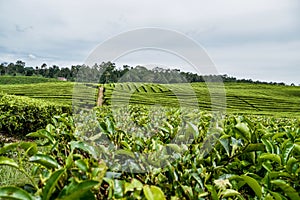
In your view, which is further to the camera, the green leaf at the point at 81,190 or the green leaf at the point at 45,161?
the green leaf at the point at 45,161

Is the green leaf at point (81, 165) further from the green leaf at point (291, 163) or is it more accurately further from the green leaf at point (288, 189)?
the green leaf at point (291, 163)

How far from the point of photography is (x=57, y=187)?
0.76 meters

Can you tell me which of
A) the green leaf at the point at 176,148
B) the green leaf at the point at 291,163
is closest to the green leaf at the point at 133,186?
the green leaf at the point at 176,148

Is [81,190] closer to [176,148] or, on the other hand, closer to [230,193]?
[230,193]

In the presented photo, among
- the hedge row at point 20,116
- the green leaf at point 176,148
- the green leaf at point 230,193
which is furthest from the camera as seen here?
the hedge row at point 20,116

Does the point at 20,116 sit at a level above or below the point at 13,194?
below

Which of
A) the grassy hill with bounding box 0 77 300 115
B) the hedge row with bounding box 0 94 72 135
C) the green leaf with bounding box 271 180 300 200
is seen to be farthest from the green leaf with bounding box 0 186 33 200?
the grassy hill with bounding box 0 77 300 115

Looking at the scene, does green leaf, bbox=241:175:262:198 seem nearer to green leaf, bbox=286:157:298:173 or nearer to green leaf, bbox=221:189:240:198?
green leaf, bbox=221:189:240:198

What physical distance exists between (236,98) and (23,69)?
35416mm

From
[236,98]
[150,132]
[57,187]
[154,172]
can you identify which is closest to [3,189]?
[57,187]

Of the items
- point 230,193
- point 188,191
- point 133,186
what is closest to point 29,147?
point 133,186

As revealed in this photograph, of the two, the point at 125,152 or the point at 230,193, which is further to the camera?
the point at 125,152

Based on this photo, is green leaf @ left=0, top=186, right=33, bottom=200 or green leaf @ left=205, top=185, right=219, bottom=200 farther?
green leaf @ left=205, top=185, right=219, bottom=200

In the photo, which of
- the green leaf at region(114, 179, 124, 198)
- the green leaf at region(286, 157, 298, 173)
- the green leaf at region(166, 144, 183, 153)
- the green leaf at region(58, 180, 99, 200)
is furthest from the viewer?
the green leaf at region(166, 144, 183, 153)
